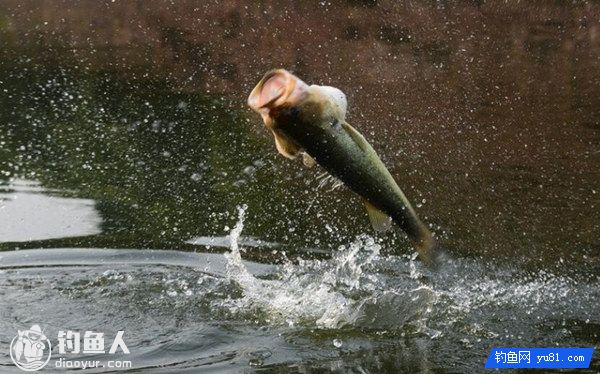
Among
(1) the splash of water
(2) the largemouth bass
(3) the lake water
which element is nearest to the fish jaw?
(2) the largemouth bass

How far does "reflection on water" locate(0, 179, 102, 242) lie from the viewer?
740 cm

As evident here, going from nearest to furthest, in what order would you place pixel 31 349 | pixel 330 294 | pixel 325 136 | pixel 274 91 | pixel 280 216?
pixel 274 91 → pixel 325 136 → pixel 31 349 → pixel 330 294 → pixel 280 216

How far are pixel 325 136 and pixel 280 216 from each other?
4.03m

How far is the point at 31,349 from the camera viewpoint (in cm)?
534

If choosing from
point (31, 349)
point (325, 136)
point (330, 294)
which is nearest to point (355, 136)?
point (325, 136)

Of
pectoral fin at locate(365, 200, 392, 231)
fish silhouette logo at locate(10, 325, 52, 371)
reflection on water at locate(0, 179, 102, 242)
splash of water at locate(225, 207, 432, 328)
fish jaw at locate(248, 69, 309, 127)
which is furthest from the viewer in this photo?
reflection on water at locate(0, 179, 102, 242)

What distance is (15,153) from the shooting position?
10117 millimetres

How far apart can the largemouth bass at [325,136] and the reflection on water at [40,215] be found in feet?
11.8

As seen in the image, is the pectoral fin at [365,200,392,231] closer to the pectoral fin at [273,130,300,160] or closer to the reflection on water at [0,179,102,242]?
the pectoral fin at [273,130,300,160]

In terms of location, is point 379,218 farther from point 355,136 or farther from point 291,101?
point 291,101

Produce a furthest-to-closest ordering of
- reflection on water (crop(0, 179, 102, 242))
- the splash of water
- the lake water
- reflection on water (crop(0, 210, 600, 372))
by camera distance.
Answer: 1. reflection on water (crop(0, 179, 102, 242))
2. the splash of water
3. the lake water
4. reflection on water (crop(0, 210, 600, 372))

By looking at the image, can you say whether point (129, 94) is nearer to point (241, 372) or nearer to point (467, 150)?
point (467, 150)

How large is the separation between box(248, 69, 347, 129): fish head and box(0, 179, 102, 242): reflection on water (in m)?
3.82

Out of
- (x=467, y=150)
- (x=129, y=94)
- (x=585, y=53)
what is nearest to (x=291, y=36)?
(x=585, y=53)
